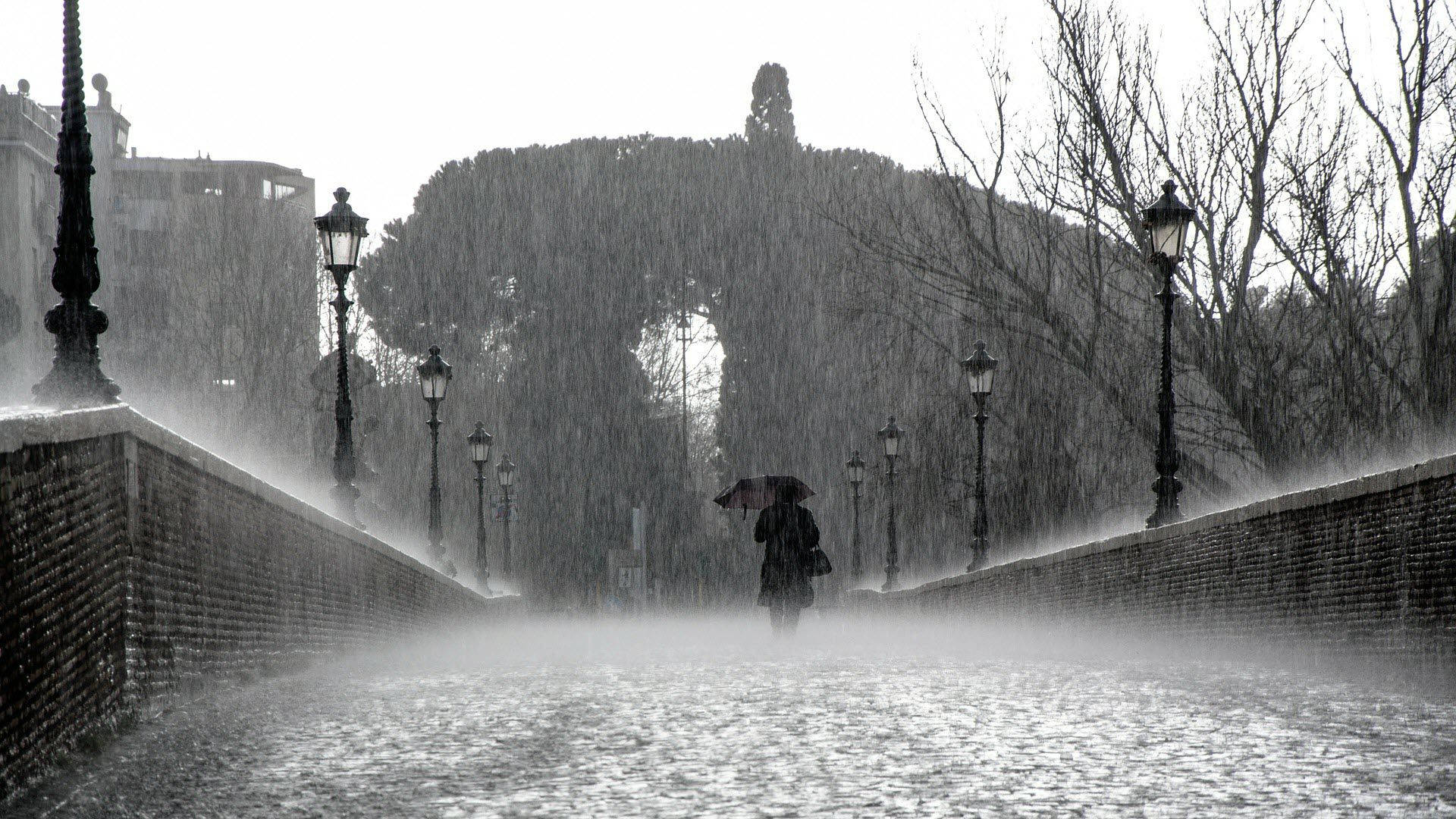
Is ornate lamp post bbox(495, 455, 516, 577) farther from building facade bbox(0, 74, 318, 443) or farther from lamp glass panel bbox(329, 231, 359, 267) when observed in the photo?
lamp glass panel bbox(329, 231, 359, 267)

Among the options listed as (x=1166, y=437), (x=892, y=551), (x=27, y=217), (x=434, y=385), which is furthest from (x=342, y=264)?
(x=27, y=217)

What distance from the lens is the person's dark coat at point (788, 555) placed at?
17.0 metres

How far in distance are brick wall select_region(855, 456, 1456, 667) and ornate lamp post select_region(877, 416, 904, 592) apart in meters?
16.5

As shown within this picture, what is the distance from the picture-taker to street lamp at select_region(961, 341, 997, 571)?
22750 mm

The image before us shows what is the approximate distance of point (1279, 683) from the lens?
827cm

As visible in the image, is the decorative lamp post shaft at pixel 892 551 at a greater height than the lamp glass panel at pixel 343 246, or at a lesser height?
lesser

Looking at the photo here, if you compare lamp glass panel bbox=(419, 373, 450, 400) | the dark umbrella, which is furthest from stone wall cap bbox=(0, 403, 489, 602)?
lamp glass panel bbox=(419, 373, 450, 400)

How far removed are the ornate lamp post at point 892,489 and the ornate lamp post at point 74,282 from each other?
23.3 meters

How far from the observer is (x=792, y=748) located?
582 cm

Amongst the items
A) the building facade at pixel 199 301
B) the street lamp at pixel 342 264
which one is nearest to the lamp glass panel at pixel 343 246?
the street lamp at pixel 342 264

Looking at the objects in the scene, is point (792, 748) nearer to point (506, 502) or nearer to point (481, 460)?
point (481, 460)

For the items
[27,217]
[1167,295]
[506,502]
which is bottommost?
[506,502]

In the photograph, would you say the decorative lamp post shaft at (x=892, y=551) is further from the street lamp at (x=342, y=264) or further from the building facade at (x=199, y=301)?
the street lamp at (x=342, y=264)

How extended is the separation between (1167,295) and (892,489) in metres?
16.5
